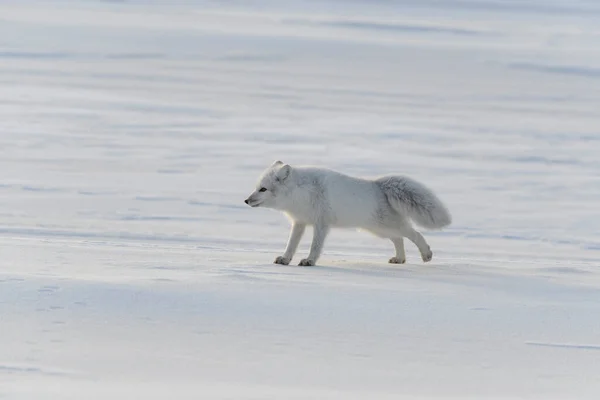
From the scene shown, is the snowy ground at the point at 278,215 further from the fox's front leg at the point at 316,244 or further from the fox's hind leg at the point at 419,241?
the fox's hind leg at the point at 419,241

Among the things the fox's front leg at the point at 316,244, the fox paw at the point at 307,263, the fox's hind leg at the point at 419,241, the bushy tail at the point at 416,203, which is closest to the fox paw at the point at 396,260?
the fox's hind leg at the point at 419,241

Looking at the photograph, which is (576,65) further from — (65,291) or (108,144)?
(65,291)

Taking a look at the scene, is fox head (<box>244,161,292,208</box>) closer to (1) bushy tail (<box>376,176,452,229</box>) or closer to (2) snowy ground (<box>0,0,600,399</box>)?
(2) snowy ground (<box>0,0,600,399</box>)

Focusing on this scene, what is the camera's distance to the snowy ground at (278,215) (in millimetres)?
4141

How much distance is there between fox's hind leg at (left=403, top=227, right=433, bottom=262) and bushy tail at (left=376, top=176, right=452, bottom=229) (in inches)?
3.0

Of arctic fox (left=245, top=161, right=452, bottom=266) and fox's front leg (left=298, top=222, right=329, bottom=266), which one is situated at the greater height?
arctic fox (left=245, top=161, right=452, bottom=266)

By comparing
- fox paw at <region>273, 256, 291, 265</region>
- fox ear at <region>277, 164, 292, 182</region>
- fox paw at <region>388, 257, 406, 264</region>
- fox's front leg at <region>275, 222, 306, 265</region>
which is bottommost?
fox paw at <region>388, 257, 406, 264</region>

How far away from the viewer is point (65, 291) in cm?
495

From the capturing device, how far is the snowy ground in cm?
414

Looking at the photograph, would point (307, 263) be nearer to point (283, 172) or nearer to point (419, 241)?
point (283, 172)

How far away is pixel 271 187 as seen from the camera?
6.75 m

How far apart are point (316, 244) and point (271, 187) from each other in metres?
0.42

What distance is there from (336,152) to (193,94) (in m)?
4.38

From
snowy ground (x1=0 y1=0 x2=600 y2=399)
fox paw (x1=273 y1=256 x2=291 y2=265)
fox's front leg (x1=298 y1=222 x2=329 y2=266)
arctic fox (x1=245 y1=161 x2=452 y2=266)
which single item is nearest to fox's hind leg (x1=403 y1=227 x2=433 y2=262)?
arctic fox (x1=245 y1=161 x2=452 y2=266)
